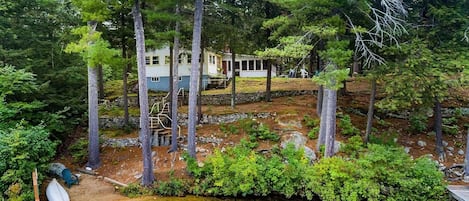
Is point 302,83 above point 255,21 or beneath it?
beneath

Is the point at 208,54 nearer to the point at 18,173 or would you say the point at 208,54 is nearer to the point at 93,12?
the point at 93,12

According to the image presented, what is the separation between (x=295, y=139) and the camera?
1477 cm

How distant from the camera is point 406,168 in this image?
36.5 ft

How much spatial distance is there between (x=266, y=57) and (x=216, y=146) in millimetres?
4897

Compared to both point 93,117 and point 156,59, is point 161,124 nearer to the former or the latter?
point 93,117

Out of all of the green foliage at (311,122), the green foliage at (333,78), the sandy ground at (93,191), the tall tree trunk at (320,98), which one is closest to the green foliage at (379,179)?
the green foliage at (333,78)

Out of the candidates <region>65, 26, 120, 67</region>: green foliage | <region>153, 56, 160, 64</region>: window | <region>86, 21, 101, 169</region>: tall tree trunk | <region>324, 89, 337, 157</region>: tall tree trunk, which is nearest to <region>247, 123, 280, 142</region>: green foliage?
<region>324, 89, 337, 157</region>: tall tree trunk

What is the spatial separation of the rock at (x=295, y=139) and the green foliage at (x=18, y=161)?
9.41 m

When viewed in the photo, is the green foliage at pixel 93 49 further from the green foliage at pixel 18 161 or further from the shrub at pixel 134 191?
the shrub at pixel 134 191

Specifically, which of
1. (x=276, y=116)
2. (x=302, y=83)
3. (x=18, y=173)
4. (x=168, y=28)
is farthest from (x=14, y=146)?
(x=302, y=83)

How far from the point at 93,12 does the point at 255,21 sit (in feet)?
25.2

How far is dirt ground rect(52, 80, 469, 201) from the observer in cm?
1229

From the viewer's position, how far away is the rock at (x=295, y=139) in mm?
14609

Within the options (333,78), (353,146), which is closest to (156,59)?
(353,146)
